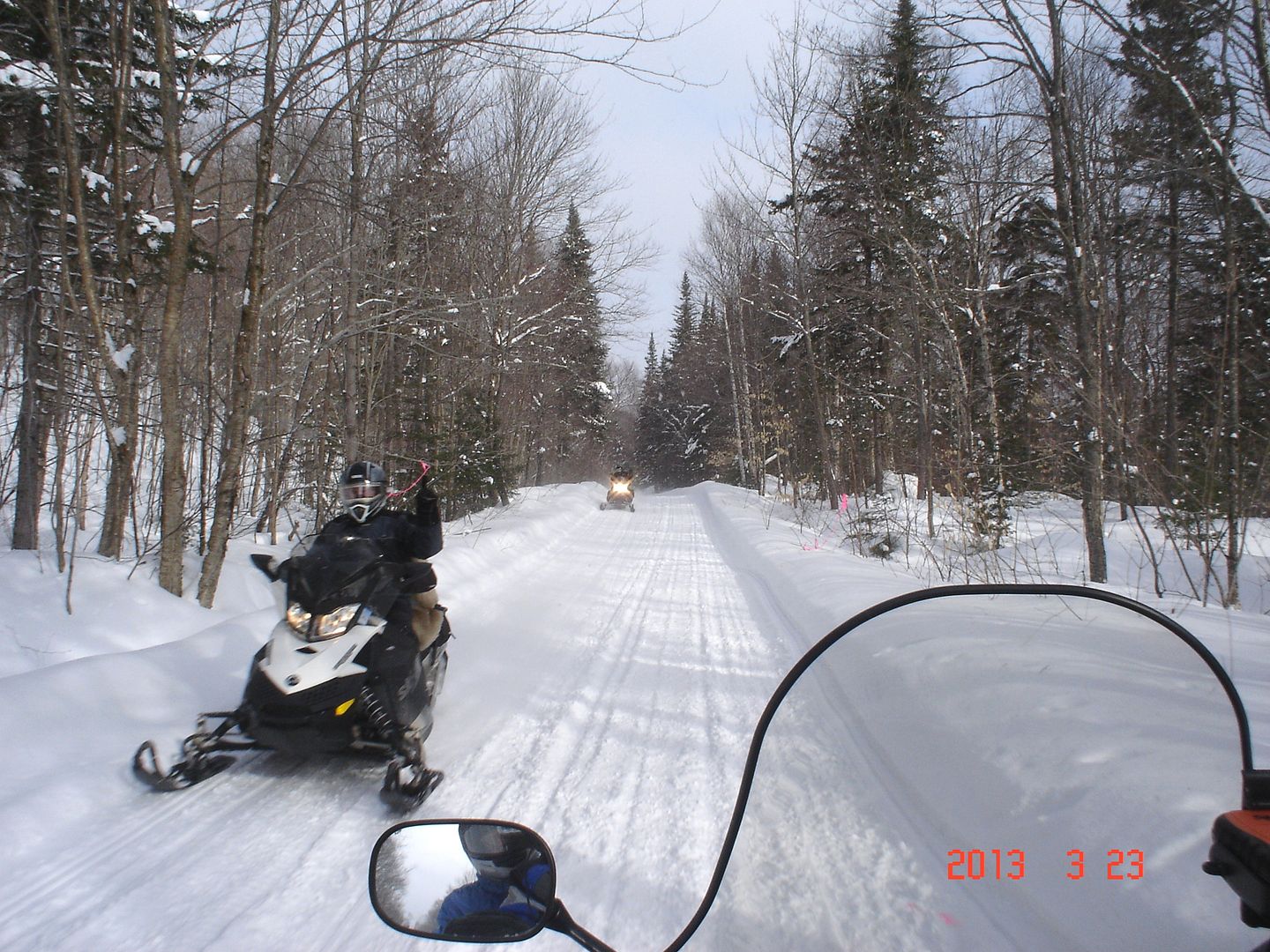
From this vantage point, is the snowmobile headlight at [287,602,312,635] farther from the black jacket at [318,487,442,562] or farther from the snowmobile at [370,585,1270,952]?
the snowmobile at [370,585,1270,952]

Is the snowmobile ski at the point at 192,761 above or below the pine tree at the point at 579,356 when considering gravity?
below

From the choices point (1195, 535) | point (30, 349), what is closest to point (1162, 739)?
point (1195, 535)

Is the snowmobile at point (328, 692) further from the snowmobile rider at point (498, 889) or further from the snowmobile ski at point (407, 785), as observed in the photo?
the snowmobile rider at point (498, 889)

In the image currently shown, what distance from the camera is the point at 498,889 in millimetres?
1152

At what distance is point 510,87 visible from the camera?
56.6 ft

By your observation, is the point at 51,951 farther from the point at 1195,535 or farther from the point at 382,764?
the point at 1195,535

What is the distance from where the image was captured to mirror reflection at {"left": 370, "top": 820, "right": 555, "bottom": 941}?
1.11 metres

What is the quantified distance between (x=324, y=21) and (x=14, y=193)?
3.78 metres

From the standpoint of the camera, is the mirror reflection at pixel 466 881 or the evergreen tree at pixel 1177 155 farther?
the evergreen tree at pixel 1177 155

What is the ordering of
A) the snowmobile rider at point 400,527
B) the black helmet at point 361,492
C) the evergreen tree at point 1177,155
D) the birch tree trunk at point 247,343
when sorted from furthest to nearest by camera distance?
the evergreen tree at point 1177,155, the birch tree trunk at point 247,343, the black helmet at point 361,492, the snowmobile rider at point 400,527

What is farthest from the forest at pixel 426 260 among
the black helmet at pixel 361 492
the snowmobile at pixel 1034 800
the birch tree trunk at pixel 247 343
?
Answer: the snowmobile at pixel 1034 800

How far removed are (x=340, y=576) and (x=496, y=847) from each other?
2573mm

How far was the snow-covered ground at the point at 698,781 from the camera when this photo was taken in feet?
4.67
